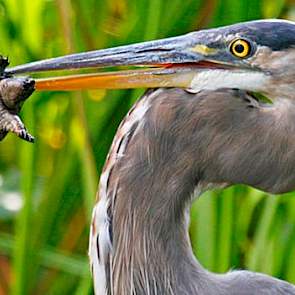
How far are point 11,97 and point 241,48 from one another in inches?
13.2

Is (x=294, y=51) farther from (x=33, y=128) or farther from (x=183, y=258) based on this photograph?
(x=33, y=128)

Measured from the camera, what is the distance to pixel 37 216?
2391 millimetres

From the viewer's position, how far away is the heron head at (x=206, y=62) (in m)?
1.48

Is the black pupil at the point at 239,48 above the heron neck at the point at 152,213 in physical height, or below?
above

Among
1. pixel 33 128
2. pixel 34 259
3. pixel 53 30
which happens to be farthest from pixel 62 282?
pixel 53 30

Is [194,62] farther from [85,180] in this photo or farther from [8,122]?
[85,180]

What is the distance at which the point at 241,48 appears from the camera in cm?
150

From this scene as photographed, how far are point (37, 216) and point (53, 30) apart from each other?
562mm

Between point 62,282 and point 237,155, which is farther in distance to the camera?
point 62,282

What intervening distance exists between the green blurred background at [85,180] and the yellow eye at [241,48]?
23.4 inches

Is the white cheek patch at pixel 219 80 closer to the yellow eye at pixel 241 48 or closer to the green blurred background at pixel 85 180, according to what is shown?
the yellow eye at pixel 241 48

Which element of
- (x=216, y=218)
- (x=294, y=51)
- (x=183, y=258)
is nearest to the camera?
(x=294, y=51)

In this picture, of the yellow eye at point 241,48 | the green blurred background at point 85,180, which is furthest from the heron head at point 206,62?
the green blurred background at point 85,180

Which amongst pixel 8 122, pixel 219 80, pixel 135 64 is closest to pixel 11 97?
pixel 8 122
